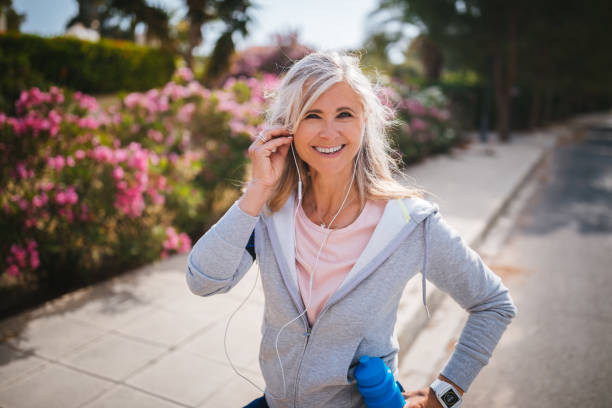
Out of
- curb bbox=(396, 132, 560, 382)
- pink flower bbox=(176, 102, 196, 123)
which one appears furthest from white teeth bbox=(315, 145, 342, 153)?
pink flower bbox=(176, 102, 196, 123)

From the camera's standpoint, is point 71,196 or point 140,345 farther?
point 71,196

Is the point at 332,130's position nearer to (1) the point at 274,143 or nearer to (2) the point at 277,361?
(1) the point at 274,143

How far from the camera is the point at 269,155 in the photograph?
1825 millimetres

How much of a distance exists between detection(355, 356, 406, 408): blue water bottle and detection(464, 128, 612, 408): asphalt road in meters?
1.74

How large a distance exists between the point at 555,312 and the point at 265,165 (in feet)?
12.2

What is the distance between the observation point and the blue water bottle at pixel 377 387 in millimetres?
1518

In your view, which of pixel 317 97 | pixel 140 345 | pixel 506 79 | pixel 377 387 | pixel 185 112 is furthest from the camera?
pixel 506 79

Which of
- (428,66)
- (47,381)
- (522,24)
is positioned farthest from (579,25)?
(47,381)

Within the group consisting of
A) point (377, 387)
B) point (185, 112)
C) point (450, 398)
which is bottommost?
point (450, 398)

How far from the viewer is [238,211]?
1678 mm

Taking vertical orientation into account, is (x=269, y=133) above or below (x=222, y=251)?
above

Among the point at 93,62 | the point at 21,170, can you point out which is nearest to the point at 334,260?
the point at 21,170

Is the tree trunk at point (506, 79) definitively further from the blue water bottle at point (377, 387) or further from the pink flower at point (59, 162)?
the blue water bottle at point (377, 387)

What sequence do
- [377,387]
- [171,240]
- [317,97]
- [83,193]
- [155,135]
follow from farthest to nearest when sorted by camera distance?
[155,135] → [171,240] → [83,193] → [317,97] → [377,387]
